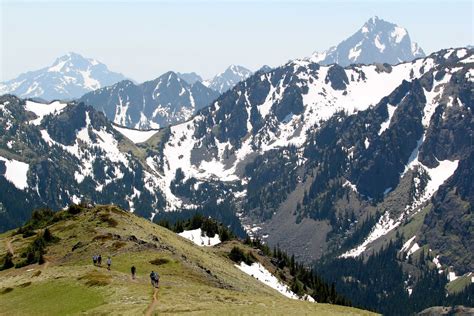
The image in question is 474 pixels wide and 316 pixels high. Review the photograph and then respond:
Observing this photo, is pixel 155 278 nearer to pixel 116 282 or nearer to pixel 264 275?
pixel 116 282

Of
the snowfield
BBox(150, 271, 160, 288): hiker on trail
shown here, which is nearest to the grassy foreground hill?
BBox(150, 271, 160, 288): hiker on trail

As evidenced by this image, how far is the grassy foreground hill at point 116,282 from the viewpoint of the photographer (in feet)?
231

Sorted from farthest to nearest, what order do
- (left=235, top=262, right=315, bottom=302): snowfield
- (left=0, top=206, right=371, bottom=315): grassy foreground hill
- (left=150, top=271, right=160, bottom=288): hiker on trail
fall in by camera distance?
→ (left=235, top=262, right=315, bottom=302): snowfield → (left=150, top=271, right=160, bottom=288): hiker on trail → (left=0, top=206, right=371, bottom=315): grassy foreground hill

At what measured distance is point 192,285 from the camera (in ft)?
290

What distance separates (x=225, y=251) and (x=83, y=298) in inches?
4657

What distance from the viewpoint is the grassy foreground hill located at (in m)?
70.3

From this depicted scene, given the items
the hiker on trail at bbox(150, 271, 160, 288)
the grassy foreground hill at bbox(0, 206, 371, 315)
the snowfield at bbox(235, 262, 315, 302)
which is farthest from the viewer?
the snowfield at bbox(235, 262, 315, 302)

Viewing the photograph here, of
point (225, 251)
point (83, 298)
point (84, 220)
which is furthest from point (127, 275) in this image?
point (225, 251)

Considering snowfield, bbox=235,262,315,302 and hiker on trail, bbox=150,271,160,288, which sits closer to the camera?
hiker on trail, bbox=150,271,160,288

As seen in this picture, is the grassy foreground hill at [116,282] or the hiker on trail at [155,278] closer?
the grassy foreground hill at [116,282]

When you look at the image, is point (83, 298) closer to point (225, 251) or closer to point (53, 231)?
point (53, 231)

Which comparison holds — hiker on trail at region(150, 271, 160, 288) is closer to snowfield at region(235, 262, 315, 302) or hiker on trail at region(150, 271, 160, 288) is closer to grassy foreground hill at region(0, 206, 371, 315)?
grassy foreground hill at region(0, 206, 371, 315)

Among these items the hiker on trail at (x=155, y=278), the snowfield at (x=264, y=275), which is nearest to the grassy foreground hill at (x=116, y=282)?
the hiker on trail at (x=155, y=278)

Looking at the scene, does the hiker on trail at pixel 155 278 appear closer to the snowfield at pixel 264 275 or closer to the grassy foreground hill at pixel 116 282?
the grassy foreground hill at pixel 116 282
